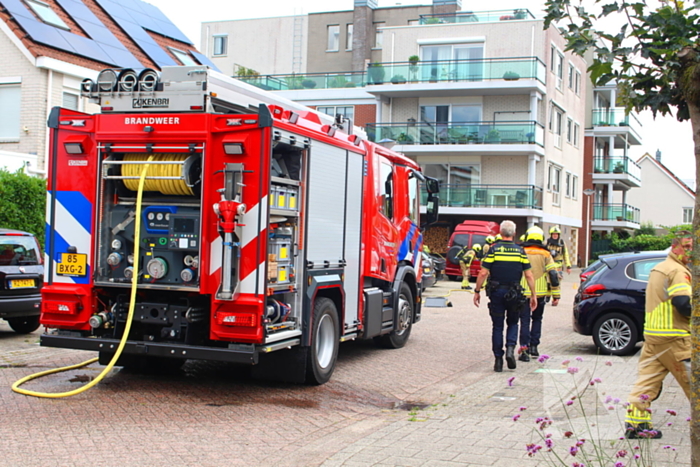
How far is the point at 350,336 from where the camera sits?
985 centimetres

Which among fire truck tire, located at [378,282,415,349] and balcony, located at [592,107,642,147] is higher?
balcony, located at [592,107,642,147]

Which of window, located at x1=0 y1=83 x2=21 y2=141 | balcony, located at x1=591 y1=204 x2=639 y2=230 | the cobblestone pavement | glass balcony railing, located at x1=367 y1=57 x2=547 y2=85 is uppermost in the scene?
glass balcony railing, located at x1=367 y1=57 x2=547 y2=85

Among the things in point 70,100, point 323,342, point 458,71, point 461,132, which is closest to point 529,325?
point 323,342

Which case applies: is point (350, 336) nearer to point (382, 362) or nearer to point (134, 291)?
point (382, 362)

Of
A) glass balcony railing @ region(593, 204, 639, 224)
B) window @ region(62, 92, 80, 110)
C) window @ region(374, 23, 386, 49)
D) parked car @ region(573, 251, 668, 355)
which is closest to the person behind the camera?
parked car @ region(573, 251, 668, 355)

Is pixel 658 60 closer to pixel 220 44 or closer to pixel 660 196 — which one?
pixel 220 44

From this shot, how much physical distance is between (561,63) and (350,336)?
3478 centimetres

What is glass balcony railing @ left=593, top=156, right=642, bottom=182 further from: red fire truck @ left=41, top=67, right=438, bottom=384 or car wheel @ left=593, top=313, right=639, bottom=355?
red fire truck @ left=41, top=67, right=438, bottom=384

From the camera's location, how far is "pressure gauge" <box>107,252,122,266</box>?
793 cm

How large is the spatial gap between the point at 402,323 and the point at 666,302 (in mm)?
5812

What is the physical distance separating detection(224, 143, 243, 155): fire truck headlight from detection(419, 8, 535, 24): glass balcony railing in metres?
33.6

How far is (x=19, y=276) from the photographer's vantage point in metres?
11.3

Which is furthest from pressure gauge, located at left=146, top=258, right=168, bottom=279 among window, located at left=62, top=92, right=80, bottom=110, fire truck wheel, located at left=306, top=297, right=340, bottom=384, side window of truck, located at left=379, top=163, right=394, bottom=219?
window, located at left=62, top=92, right=80, bottom=110

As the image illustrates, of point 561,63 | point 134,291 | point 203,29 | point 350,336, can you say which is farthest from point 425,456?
point 203,29
